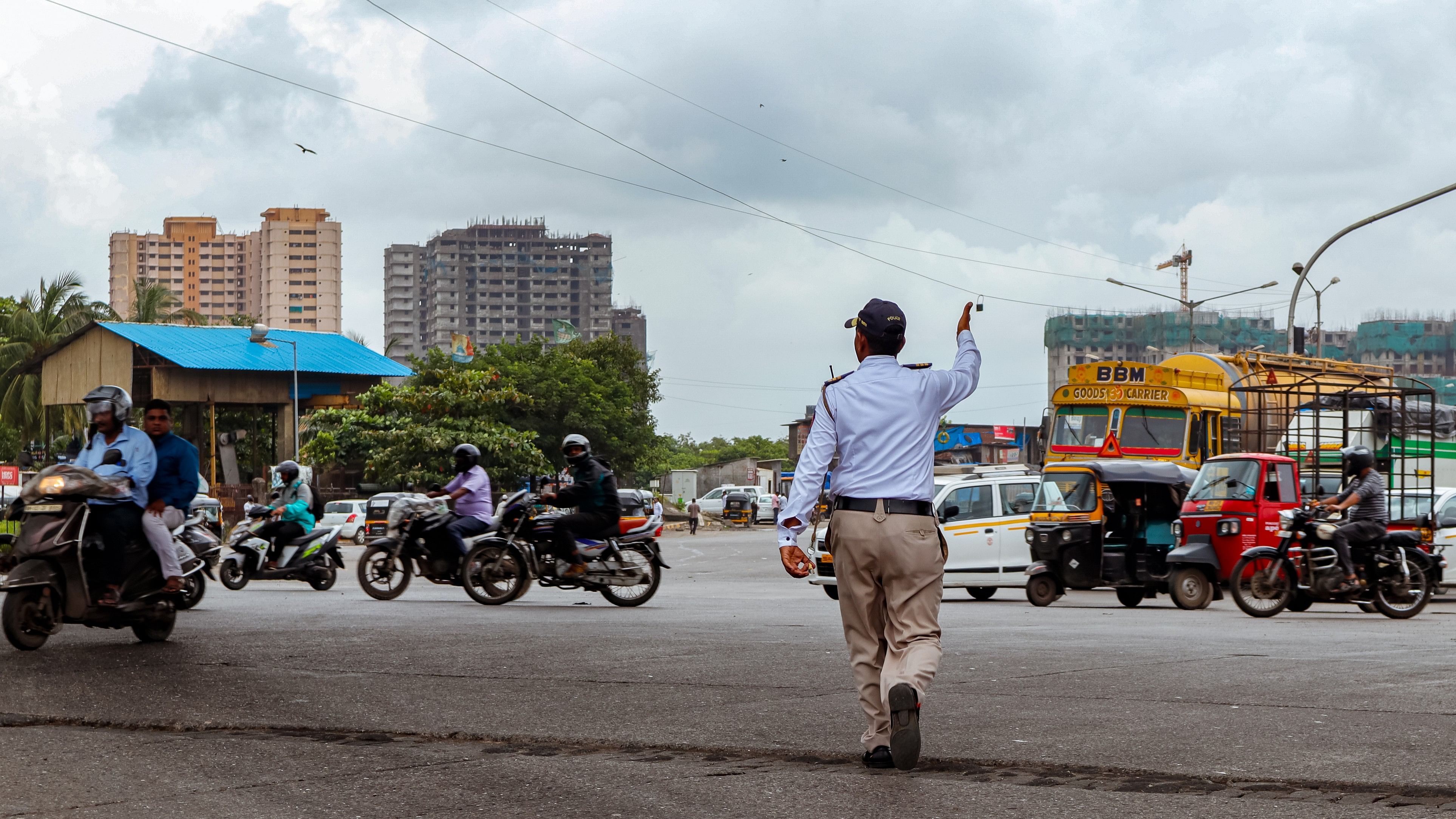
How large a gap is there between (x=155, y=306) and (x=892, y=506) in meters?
62.8

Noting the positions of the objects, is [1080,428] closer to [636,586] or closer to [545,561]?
[636,586]

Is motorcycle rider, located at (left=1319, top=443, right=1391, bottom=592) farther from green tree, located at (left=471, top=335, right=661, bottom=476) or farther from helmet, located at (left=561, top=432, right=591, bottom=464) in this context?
green tree, located at (left=471, top=335, right=661, bottom=476)

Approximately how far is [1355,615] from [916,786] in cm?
1202

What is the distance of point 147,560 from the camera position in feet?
31.2

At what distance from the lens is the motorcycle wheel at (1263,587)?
576 inches

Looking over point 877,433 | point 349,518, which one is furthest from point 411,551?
point 349,518

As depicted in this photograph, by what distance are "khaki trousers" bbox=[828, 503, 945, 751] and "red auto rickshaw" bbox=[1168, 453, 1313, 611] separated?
1165 centimetres

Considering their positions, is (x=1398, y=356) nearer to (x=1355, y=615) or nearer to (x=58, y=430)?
(x=58, y=430)

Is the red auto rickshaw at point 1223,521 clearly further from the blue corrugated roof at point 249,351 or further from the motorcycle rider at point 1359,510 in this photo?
the blue corrugated roof at point 249,351

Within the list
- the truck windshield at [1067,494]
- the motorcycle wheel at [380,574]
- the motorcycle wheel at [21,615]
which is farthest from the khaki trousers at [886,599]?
the truck windshield at [1067,494]

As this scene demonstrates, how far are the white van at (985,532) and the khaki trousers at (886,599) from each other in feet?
43.0

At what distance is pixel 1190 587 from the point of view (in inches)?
647

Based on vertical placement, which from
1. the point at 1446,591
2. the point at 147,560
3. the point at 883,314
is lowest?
the point at 1446,591

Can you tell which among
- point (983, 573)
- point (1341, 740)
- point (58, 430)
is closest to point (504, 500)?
point (983, 573)
